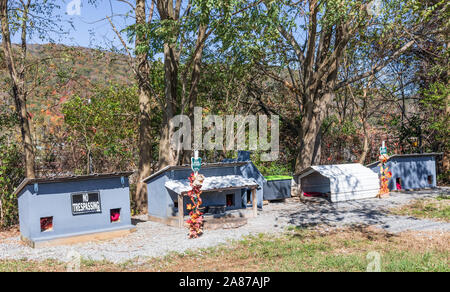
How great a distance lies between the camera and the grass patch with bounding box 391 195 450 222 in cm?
1524

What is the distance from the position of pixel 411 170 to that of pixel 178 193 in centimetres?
1427

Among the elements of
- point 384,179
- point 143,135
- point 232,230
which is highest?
point 143,135

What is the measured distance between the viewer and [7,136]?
1833 centimetres

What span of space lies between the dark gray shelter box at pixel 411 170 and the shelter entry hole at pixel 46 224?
15.8 meters

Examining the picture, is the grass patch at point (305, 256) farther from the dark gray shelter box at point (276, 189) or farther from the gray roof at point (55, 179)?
the dark gray shelter box at point (276, 189)

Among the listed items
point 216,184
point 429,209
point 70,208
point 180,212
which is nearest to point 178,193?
point 180,212

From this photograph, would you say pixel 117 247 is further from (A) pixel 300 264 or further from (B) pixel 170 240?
(A) pixel 300 264

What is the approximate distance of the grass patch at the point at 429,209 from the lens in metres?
15.2

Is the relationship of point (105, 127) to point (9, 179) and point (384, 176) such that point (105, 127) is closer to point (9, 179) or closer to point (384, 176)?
point (9, 179)

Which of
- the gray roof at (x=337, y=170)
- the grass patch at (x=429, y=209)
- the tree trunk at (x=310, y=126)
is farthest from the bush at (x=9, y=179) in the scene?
the grass patch at (x=429, y=209)

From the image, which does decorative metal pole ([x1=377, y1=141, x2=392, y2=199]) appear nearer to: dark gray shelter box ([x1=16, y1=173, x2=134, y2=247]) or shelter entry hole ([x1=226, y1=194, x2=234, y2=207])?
shelter entry hole ([x1=226, y1=194, x2=234, y2=207])

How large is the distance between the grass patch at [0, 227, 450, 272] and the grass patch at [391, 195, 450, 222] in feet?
10.9

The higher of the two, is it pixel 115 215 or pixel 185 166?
pixel 185 166

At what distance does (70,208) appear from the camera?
13219 millimetres
